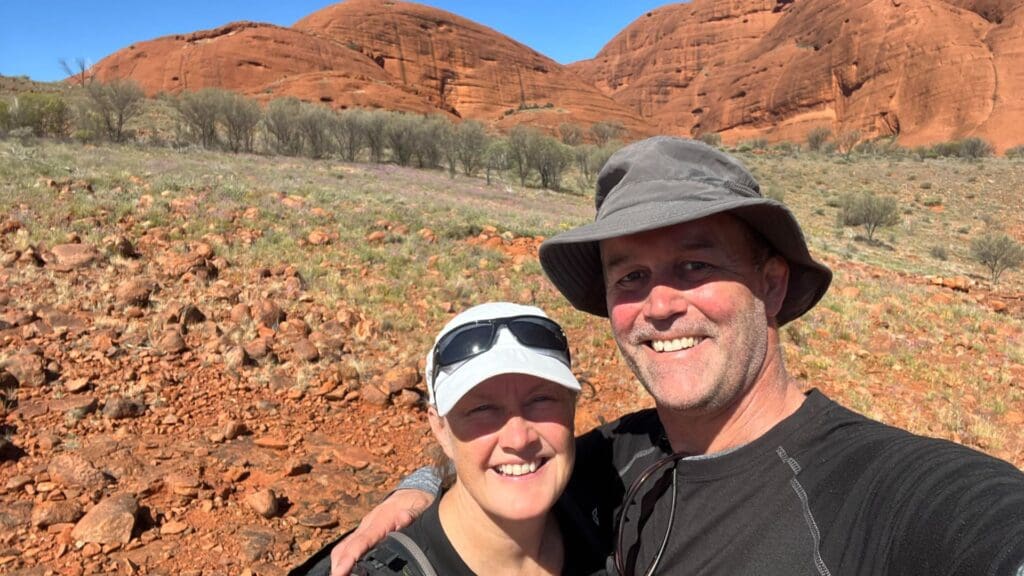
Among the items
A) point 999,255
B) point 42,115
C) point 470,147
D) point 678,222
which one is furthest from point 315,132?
point 678,222

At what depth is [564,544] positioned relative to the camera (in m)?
1.76

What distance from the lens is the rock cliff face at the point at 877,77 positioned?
157 feet

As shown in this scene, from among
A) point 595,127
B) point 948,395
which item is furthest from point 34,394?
point 595,127

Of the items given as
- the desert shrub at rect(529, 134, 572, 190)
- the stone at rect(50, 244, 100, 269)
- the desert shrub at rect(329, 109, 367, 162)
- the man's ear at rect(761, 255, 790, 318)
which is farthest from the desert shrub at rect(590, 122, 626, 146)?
the man's ear at rect(761, 255, 790, 318)

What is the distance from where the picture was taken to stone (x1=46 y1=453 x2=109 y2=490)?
3402 millimetres

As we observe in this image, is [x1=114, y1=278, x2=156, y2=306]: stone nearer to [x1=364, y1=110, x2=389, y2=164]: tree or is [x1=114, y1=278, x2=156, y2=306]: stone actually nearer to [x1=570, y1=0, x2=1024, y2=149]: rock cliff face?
[x1=364, y1=110, x2=389, y2=164]: tree

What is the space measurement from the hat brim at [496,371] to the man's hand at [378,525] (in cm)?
55

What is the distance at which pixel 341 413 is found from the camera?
Result: 15.9ft

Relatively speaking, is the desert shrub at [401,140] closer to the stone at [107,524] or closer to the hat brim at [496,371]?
the stone at [107,524]

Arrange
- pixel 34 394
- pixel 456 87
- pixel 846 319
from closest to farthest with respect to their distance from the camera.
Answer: pixel 34 394 → pixel 846 319 → pixel 456 87

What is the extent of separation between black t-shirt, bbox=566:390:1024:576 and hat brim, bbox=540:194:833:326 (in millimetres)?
438

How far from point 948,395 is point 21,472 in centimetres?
809

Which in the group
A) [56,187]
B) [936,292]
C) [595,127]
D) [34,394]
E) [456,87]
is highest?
[456,87]

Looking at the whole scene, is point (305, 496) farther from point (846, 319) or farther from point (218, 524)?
point (846, 319)
